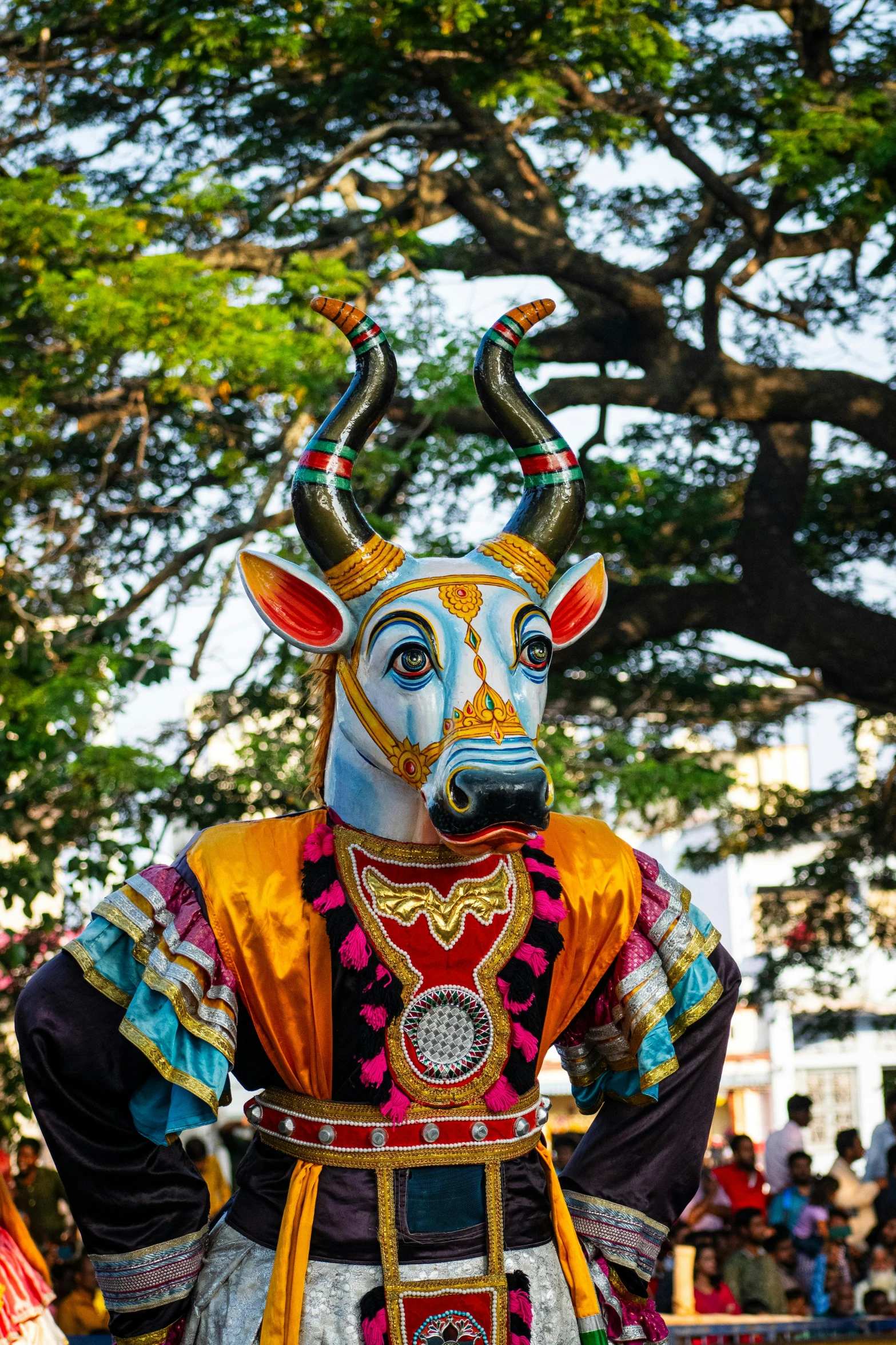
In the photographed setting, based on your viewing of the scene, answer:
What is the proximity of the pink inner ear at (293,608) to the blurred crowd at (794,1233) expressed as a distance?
4.43m

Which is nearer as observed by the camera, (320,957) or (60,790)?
(320,957)

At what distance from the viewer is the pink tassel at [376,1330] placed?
227 cm

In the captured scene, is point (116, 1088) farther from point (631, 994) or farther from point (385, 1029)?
point (631, 994)

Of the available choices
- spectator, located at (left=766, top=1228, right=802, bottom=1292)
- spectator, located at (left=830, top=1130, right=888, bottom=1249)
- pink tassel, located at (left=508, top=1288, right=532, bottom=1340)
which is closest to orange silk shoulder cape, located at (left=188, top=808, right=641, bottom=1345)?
pink tassel, located at (left=508, top=1288, right=532, bottom=1340)

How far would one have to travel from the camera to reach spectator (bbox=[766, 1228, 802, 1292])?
23.7 feet

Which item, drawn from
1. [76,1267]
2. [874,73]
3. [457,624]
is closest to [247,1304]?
[457,624]

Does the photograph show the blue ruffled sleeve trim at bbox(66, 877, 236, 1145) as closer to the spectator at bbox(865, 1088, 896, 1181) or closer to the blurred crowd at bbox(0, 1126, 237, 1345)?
the blurred crowd at bbox(0, 1126, 237, 1345)

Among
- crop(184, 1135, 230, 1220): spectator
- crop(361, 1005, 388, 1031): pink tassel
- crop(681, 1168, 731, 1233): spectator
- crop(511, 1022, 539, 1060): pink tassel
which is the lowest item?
crop(681, 1168, 731, 1233): spectator

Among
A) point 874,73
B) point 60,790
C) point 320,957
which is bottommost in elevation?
point 320,957

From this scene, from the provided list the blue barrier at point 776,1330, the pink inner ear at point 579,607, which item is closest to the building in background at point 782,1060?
the blue barrier at point 776,1330

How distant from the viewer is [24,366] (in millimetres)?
8023

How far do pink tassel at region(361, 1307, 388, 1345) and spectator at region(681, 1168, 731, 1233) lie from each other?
17.9 ft

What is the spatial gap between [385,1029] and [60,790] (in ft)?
17.4

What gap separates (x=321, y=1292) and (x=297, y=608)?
3.38 feet
